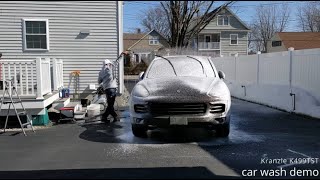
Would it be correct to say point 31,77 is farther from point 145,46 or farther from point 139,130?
point 145,46

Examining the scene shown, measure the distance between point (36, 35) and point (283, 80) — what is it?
8971 mm

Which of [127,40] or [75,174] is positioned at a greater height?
[127,40]

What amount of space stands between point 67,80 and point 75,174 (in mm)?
10309

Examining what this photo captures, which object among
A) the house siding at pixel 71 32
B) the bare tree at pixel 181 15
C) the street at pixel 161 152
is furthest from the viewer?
the bare tree at pixel 181 15

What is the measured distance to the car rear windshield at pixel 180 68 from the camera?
9.50 m

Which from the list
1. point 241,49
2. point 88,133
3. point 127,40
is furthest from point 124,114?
point 127,40

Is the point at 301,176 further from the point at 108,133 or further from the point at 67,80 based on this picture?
the point at 67,80

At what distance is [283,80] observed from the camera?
1389cm

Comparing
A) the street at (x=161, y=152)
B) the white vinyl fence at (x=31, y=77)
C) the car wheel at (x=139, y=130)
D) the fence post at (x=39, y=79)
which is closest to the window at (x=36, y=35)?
the white vinyl fence at (x=31, y=77)

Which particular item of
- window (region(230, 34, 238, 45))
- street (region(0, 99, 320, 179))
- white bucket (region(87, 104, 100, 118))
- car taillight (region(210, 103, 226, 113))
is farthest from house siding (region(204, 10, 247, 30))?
car taillight (region(210, 103, 226, 113))

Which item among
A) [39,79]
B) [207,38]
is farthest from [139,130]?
[207,38]

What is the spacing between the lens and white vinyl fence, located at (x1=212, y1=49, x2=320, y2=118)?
11.8 m

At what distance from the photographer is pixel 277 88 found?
14336 mm

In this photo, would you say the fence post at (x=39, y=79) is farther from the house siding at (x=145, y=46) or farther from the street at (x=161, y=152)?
the house siding at (x=145, y=46)
